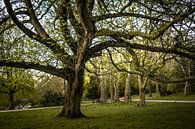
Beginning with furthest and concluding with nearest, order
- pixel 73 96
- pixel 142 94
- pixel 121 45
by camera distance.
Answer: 1. pixel 142 94
2. pixel 73 96
3. pixel 121 45

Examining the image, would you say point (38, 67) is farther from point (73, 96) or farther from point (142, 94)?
point (142, 94)

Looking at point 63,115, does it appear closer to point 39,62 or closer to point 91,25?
point 39,62

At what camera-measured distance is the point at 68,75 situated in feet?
60.7

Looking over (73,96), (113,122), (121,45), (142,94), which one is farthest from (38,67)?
(142,94)

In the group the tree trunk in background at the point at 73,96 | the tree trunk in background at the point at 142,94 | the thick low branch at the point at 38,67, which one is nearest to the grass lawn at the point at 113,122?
the tree trunk in background at the point at 73,96

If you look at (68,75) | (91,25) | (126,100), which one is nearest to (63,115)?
(68,75)

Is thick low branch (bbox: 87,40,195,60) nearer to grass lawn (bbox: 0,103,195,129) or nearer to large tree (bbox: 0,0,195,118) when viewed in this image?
large tree (bbox: 0,0,195,118)

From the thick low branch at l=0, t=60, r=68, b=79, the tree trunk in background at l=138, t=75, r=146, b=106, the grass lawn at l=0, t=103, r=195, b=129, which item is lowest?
the grass lawn at l=0, t=103, r=195, b=129

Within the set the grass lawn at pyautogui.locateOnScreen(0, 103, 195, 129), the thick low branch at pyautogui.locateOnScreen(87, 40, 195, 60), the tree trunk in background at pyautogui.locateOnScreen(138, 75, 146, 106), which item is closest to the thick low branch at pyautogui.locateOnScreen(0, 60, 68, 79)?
the thick low branch at pyautogui.locateOnScreen(87, 40, 195, 60)

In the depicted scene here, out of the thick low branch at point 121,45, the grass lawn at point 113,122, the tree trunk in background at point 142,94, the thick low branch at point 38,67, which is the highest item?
the thick low branch at point 121,45

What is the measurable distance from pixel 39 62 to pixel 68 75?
216 centimetres

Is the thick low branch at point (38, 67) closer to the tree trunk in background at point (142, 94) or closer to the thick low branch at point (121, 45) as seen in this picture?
the thick low branch at point (121, 45)

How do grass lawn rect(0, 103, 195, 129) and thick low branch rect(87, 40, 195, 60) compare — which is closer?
grass lawn rect(0, 103, 195, 129)

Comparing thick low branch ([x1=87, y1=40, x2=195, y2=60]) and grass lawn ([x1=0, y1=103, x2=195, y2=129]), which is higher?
thick low branch ([x1=87, y1=40, x2=195, y2=60])
